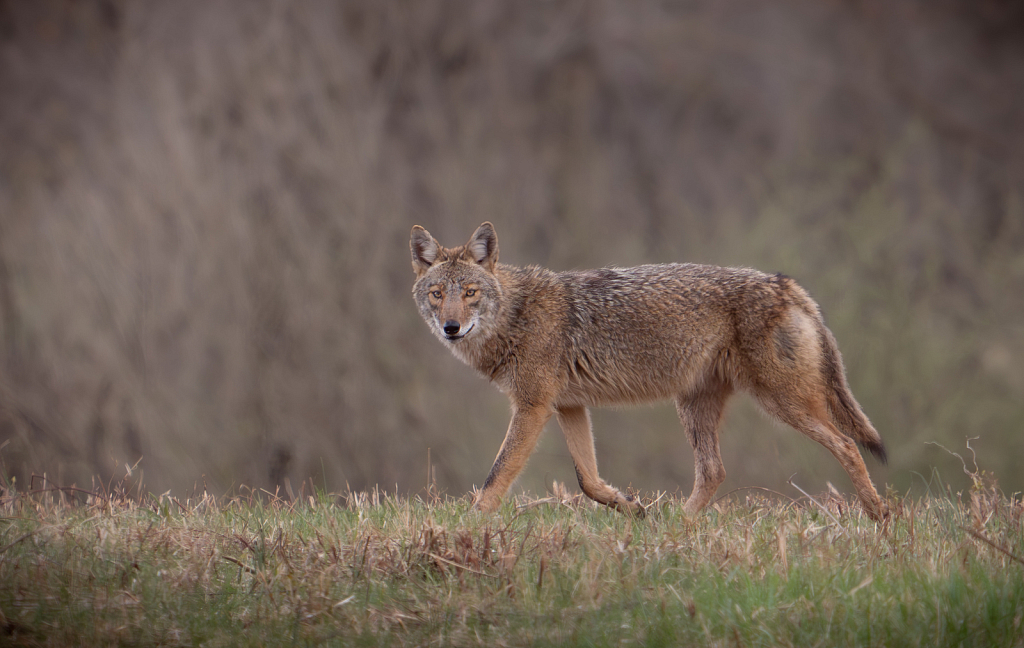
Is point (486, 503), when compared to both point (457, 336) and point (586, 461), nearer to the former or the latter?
point (586, 461)

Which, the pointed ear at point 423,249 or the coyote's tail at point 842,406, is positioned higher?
the pointed ear at point 423,249

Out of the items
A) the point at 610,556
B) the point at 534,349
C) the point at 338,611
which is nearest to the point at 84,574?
the point at 338,611

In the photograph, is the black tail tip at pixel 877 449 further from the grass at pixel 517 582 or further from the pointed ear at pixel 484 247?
the pointed ear at pixel 484 247

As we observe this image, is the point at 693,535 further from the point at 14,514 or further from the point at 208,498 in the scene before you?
the point at 14,514

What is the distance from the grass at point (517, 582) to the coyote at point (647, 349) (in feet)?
3.41

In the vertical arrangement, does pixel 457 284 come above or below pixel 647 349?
above

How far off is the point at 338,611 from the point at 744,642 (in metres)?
1.33

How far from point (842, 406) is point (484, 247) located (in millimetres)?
2603

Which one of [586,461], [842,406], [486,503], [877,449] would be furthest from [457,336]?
[877,449]

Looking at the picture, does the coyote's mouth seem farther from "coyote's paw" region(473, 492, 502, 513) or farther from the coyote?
"coyote's paw" region(473, 492, 502, 513)

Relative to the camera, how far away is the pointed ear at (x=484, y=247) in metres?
5.19

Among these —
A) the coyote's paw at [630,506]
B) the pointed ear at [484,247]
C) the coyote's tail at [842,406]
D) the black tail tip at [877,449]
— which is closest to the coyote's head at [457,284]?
the pointed ear at [484,247]

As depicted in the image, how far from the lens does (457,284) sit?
16.2ft

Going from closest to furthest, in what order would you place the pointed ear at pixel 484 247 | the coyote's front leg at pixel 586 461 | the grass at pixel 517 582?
the grass at pixel 517 582 < the coyote's front leg at pixel 586 461 < the pointed ear at pixel 484 247
